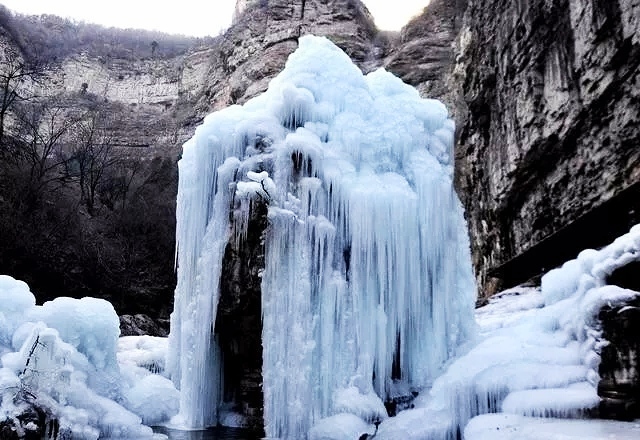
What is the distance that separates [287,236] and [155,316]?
45.9ft

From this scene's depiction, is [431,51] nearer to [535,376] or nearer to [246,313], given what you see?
[246,313]

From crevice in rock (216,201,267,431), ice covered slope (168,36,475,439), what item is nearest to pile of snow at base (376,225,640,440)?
ice covered slope (168,36,475,439)

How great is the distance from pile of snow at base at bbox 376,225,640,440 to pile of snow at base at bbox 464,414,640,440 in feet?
0.38

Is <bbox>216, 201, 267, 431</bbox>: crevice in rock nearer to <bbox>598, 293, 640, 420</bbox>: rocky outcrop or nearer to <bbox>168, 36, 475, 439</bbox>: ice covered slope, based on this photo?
<bbox>168, 36, 475, 439</bbox>: ice covered slope

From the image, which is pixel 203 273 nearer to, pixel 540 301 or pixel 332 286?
pixel 332 286

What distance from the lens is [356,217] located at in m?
7.63

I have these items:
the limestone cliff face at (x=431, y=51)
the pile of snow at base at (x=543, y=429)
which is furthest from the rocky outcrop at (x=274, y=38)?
the pile of snow at base at (x=543, y=429)

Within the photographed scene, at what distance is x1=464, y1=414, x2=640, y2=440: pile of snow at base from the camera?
155 inches

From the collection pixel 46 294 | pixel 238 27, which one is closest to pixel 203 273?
pixel 46 294

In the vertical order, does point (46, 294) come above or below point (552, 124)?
below

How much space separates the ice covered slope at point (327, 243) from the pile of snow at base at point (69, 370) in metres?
0.94

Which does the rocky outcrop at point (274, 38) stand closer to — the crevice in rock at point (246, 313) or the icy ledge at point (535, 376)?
the crevice in rock at point (246, 313)

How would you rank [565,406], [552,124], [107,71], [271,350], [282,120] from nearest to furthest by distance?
[565,406] → [271,350] → [282,120] → [552,124] → [107,71]

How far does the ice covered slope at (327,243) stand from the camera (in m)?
7.00
